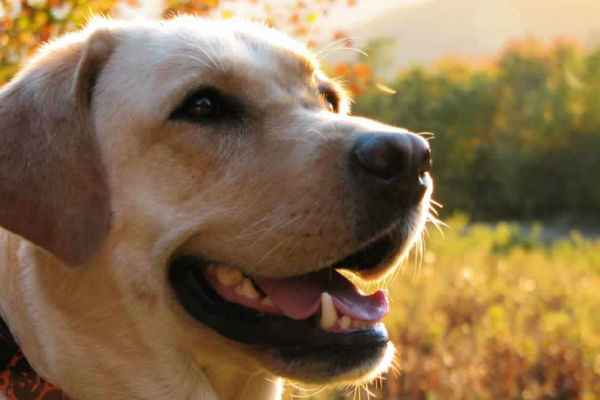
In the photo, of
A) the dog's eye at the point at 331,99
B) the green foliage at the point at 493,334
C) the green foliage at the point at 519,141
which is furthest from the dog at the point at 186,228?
the green foliage at the point at 519,141

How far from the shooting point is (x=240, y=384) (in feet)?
10.2

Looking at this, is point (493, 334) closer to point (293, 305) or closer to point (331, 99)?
point (331, 99)

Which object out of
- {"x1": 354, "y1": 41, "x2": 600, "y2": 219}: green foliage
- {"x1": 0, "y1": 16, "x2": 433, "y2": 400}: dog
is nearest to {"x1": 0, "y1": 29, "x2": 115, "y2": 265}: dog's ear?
{"x1": 0, "y1": 16, "x2": 433, "y2": 400}: dog

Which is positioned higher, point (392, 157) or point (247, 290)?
point (392, 157)

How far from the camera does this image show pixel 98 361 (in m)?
2.81

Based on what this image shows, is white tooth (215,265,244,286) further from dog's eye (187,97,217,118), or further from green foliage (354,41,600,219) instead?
green foliage (354,41,600,219)

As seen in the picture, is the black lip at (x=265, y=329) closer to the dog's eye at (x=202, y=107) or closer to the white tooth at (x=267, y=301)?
the white tooth at (x=267, y=301)

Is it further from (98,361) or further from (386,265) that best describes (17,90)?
(386,265)

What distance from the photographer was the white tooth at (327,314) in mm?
2738

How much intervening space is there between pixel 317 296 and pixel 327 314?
138 mm

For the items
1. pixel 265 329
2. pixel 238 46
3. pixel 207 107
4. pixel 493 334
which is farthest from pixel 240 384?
pixel 493 334

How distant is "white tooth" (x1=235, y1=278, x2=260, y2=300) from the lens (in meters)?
2.86

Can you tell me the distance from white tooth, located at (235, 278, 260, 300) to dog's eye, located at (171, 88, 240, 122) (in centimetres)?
65

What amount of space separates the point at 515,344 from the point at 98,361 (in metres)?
3.79
